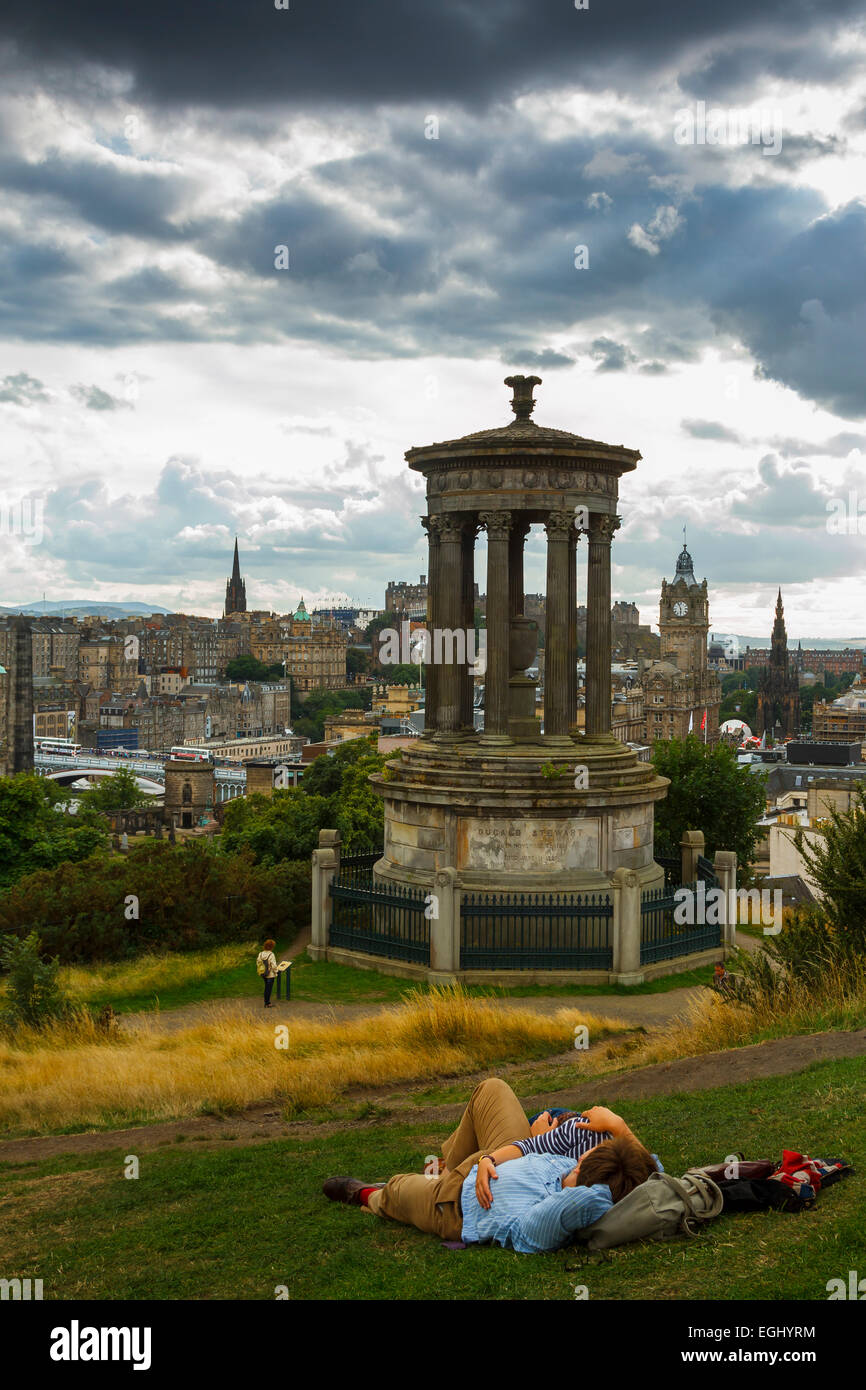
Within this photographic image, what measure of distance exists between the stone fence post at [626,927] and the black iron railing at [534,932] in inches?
7.4

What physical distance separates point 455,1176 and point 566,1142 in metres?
0.73

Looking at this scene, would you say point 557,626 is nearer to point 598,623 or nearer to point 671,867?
point 598,623

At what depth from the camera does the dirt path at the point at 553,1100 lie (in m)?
10.5

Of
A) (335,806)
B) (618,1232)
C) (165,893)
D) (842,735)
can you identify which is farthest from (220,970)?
(842,735)

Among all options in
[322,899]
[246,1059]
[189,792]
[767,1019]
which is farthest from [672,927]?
[189,792]

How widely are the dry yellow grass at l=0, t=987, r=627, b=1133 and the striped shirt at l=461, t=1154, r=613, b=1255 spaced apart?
5.01 m

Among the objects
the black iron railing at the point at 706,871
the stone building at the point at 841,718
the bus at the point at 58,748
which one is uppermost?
the black iron railing at the point at 706,871

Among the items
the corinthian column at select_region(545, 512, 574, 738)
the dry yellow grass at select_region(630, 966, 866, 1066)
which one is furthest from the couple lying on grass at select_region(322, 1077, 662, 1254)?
the corinthian column at select_region(545, 512, 574, 738)

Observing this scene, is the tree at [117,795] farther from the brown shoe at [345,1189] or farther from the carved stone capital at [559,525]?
the brown shoe at [345,1189]

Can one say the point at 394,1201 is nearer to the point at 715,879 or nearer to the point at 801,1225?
the point at 801,1225

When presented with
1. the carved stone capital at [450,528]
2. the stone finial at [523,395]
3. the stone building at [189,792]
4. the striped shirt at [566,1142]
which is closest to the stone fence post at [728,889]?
the carved stone capital at [450,528]

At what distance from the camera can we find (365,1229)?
296 inches
